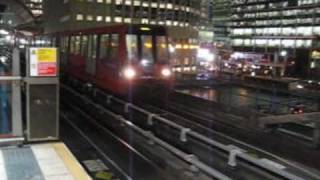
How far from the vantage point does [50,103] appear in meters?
8.12

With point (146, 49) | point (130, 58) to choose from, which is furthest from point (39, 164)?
point (146, 49)

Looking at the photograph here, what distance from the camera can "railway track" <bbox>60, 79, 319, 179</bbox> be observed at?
7355mm

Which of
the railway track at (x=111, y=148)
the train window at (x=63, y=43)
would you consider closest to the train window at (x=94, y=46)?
the railway track at (x=111, y=148)

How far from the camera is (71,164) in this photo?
22.7ft

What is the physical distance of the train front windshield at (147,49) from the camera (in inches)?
666

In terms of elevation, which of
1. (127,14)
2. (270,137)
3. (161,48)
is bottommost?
(270,137)

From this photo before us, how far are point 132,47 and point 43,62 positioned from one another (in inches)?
362

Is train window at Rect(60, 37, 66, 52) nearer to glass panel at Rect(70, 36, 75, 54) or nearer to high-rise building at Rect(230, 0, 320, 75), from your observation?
glass panel at Rect(70, 36, 75, 54)

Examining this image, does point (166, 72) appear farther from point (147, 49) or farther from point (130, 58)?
point (130, 58)

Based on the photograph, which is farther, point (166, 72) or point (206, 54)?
point (206, 54)

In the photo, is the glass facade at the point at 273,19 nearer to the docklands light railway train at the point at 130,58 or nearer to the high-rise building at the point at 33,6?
the high-rise building at the point at 33,6

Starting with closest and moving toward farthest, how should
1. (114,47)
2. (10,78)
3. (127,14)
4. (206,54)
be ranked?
(10,78), (114,47), (206,54), (127,14)

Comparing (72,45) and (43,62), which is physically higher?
(72,45)

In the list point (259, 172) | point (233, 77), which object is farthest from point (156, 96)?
point (233, 77)
